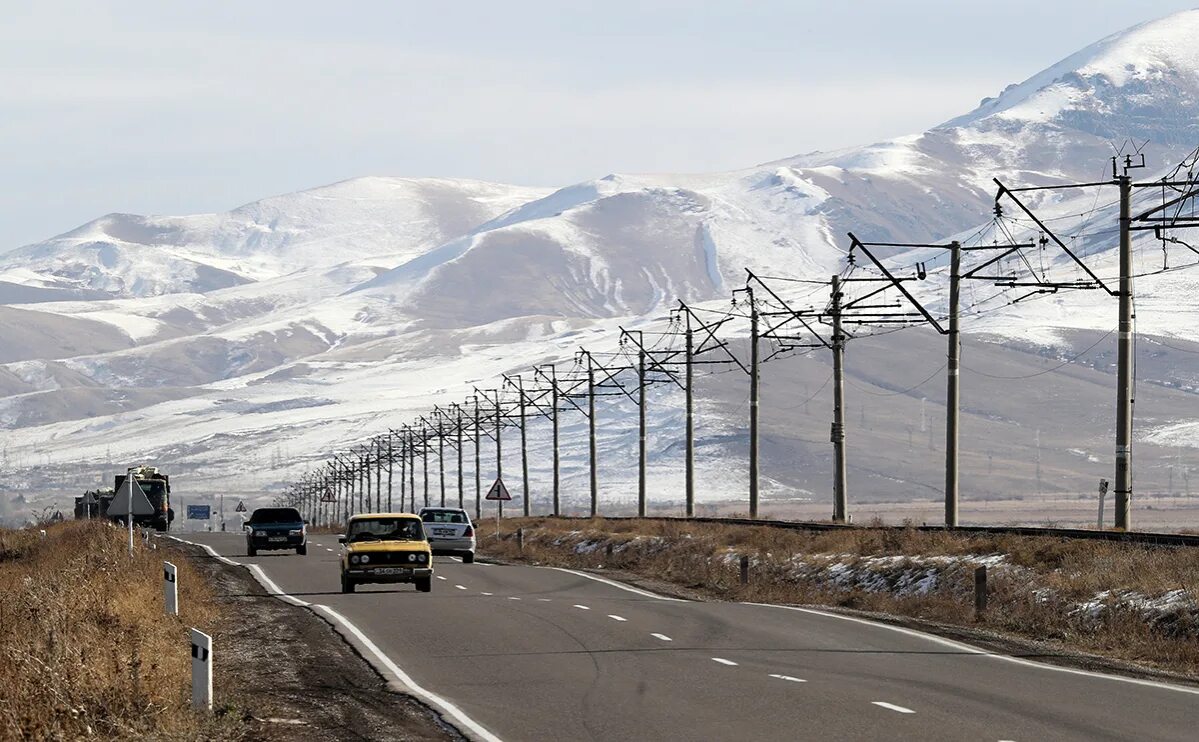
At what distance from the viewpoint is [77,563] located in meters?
39.6

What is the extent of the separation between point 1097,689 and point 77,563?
25.4m

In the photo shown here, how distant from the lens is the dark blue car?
65.2 meters

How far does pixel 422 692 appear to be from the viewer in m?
21.1

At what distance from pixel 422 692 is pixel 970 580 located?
18.2 meters

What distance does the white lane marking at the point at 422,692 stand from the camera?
17750 millimetres

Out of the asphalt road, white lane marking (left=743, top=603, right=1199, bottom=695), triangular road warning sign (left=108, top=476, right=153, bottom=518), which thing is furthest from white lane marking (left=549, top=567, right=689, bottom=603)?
triangular road warning sign (left=108, top=476, right=153, bottom=518)

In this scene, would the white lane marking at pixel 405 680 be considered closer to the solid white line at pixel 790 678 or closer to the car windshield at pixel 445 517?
the solid white line at pixel 790 678

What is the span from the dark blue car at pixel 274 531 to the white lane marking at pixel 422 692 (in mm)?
34949

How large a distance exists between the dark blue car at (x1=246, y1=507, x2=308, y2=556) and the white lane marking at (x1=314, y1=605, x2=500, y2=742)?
34949 mm

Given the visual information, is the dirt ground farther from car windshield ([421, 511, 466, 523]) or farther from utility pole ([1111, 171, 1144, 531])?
car windshield ([421, 511, 466, 523])

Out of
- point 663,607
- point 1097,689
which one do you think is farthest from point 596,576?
point 1097,689

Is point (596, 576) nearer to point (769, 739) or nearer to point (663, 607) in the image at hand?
point (663, 607)

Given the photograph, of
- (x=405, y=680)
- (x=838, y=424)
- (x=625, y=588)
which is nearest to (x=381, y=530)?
(x=625, y=588)

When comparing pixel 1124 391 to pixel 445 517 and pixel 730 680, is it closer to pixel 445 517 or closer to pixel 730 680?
pixel 445 517
